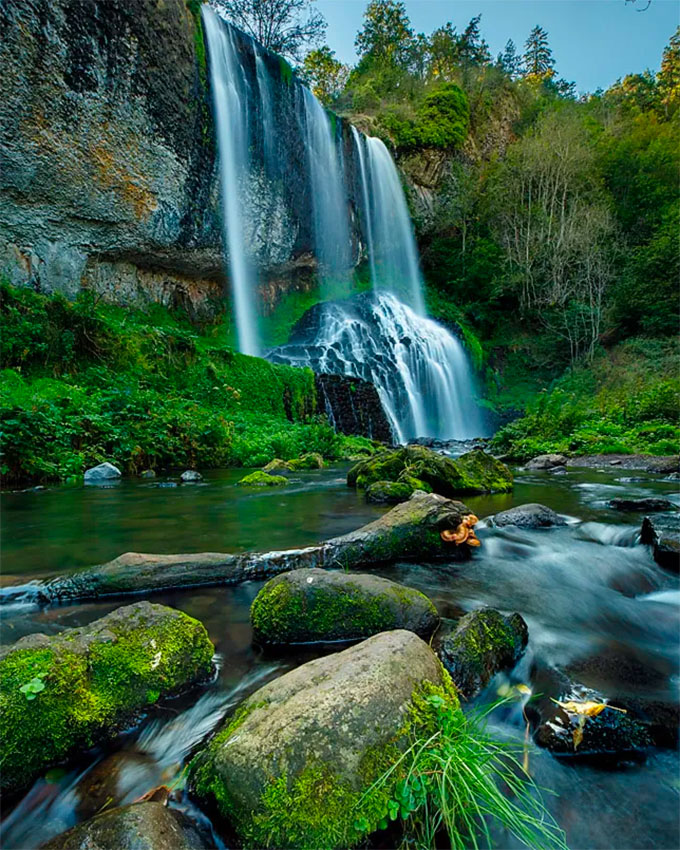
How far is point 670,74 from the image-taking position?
39562mm

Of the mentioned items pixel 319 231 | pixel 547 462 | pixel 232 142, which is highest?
pixel 232 142

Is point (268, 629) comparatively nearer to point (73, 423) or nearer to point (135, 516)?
point (135, 516)

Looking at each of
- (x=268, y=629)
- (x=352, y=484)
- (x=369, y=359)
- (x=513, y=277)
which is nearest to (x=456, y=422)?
(x=369, y=359)

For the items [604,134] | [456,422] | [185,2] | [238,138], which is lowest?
[456,422]

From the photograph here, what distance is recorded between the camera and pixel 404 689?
1.47m

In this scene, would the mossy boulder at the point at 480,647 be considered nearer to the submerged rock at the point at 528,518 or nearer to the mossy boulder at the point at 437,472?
the submerged rock at the point at 528,518

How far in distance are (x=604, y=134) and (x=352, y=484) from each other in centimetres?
3422

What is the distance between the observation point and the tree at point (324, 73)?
116 feet

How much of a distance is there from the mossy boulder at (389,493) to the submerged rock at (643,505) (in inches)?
103

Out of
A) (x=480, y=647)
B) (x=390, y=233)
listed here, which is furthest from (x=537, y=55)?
(x=480, y=647)

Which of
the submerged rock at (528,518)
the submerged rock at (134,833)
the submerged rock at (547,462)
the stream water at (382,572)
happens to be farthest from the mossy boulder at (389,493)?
the submerged rock at (547,462)

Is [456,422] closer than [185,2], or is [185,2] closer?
[185,2]

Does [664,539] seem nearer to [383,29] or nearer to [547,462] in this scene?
[547,462]

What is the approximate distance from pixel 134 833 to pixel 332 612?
1297mm
